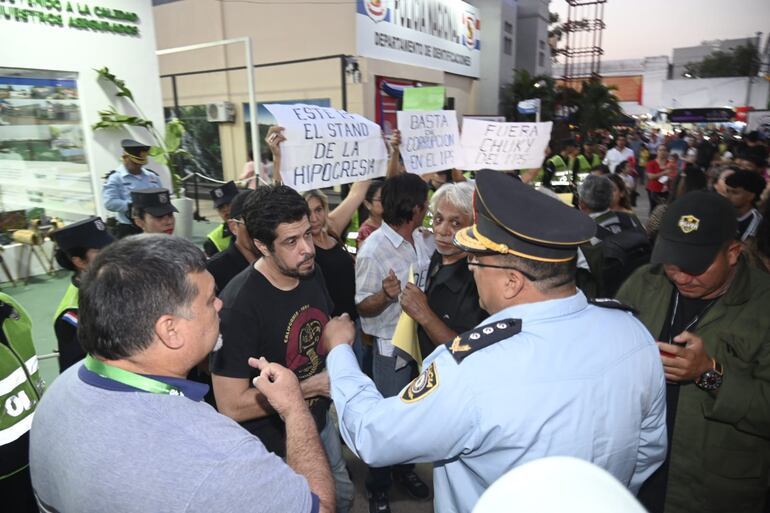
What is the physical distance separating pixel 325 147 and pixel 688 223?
2.28m

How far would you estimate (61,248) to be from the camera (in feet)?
8.52

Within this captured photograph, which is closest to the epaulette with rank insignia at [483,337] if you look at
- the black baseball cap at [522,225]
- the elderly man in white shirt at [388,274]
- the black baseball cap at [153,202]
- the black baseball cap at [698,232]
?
the black baseball cap at [522,225]

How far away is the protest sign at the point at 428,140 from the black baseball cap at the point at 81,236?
248 cm

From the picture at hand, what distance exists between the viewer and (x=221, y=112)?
15.3 metres

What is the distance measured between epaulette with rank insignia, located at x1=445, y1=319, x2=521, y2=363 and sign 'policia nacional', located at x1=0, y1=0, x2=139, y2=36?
8.38 metres

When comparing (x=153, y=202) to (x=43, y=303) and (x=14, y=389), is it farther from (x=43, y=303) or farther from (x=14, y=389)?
(x=43, y=303)

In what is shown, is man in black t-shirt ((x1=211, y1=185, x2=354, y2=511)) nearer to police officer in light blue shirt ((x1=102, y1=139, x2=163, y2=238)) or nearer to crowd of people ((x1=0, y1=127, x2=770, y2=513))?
crowd of people ((x1=0, y1=127, x2=770, y2=513))

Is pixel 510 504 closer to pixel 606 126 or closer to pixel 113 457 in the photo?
pixel 113 457

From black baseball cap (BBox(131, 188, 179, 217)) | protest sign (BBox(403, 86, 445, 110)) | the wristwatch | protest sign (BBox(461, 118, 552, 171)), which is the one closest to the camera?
the wristwatch

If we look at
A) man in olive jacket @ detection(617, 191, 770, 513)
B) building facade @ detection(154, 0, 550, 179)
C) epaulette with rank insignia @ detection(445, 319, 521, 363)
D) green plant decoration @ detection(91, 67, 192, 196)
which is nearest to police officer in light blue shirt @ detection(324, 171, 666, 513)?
epaulette with rank insignia @ detection(445, 319, 521, 363)

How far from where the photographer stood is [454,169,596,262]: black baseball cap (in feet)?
4.36

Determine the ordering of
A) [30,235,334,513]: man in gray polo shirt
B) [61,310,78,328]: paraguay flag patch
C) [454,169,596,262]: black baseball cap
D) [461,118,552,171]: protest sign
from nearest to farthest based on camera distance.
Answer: [30,235,334,513]: man in gray polo shirt, [454,169,596,262]: black baseball cap, [61,310,78,328]: paraguay flag patch, [461,118,552,171]: protest sign

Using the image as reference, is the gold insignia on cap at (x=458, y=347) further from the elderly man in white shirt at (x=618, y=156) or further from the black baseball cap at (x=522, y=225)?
the elderly man in white shirt at (x=618, y=156)

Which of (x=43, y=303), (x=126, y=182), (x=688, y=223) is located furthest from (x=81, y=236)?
(x=43, y=303)
